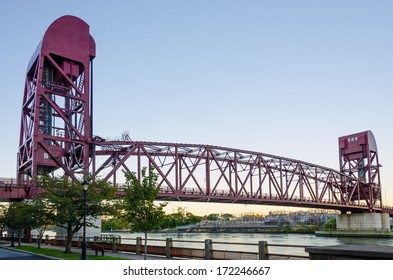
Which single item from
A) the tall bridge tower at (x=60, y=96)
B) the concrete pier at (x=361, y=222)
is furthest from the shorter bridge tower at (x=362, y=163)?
the tall bridge tower at (x=60, y=96)

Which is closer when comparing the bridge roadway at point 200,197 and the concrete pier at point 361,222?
the bridge roadway at point 200,197

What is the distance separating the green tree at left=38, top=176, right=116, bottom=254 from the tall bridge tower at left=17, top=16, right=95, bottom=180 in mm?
27051

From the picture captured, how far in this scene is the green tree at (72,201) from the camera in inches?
1332

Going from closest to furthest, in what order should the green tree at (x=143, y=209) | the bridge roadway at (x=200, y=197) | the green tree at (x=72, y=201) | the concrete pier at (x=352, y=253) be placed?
the concrete pier at (x=352, y=253), the green tree at (x=143, y=209), the green tree at (x=72, y=201), the bridge roadway at (x=200, y=197)

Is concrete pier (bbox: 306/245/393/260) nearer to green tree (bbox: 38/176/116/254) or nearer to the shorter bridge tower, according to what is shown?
green tree (bbox: 38/176/116/254)

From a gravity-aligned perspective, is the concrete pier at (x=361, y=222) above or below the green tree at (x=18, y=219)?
below

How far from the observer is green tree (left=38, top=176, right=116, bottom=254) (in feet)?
111

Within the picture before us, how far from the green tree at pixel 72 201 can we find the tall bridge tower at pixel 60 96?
1065 inches

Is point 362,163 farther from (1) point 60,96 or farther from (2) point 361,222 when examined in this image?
(1) point 60,96

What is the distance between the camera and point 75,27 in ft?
219

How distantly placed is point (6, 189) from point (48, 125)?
12.5 meters

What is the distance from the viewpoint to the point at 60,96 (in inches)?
2633

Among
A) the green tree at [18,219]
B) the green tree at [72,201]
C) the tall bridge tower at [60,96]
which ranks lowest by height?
the green tree at [18,219]

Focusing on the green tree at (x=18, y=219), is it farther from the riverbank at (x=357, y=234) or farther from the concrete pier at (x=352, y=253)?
the riverbank at (x=357, y=234)
